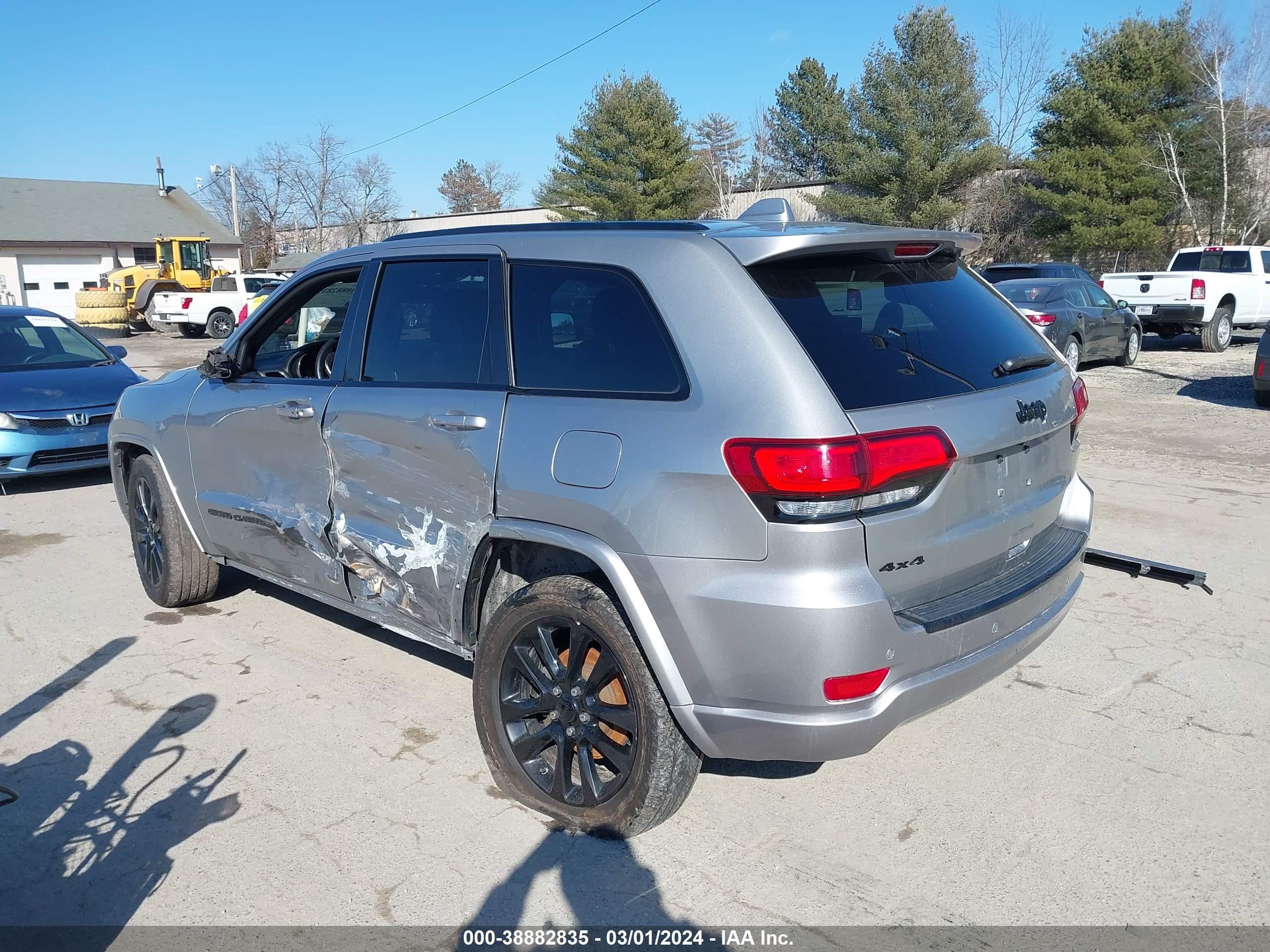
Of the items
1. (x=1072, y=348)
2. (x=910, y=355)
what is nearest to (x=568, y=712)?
(x=910, y=355)

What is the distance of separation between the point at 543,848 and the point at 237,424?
2.52 meters

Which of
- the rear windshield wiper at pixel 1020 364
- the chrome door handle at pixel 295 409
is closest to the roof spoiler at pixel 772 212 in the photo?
the rear windshield wiper at pixel 1020 364

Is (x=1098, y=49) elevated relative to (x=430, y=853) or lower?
elevated

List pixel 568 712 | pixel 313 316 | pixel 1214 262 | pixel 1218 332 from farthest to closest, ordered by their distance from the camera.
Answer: pixel 1214 262 → pixel 1218 332 → pixel 313 316 → pixel 568 712

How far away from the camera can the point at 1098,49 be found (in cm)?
3447

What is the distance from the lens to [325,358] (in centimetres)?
486

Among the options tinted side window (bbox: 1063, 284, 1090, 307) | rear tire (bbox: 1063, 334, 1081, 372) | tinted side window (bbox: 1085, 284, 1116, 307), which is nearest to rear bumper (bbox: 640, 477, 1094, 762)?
rear tire (bbox: 1063, 334, 1081, 372)

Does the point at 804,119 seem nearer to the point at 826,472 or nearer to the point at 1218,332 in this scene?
the point at 1218,332

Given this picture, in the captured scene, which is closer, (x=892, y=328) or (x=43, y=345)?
(x=892, y=328)

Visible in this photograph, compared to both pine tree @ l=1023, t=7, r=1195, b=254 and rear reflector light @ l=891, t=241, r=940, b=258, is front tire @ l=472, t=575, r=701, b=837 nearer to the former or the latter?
rear reflector light @ l=891, t=241, r=940, b=258

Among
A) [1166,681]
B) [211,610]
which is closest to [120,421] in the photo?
[211,610]

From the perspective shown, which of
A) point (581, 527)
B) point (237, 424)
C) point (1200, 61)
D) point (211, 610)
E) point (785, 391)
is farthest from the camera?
point (1200, 61)

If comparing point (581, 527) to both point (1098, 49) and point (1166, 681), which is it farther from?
point (1098, 49)

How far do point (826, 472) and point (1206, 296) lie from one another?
18355 mm
